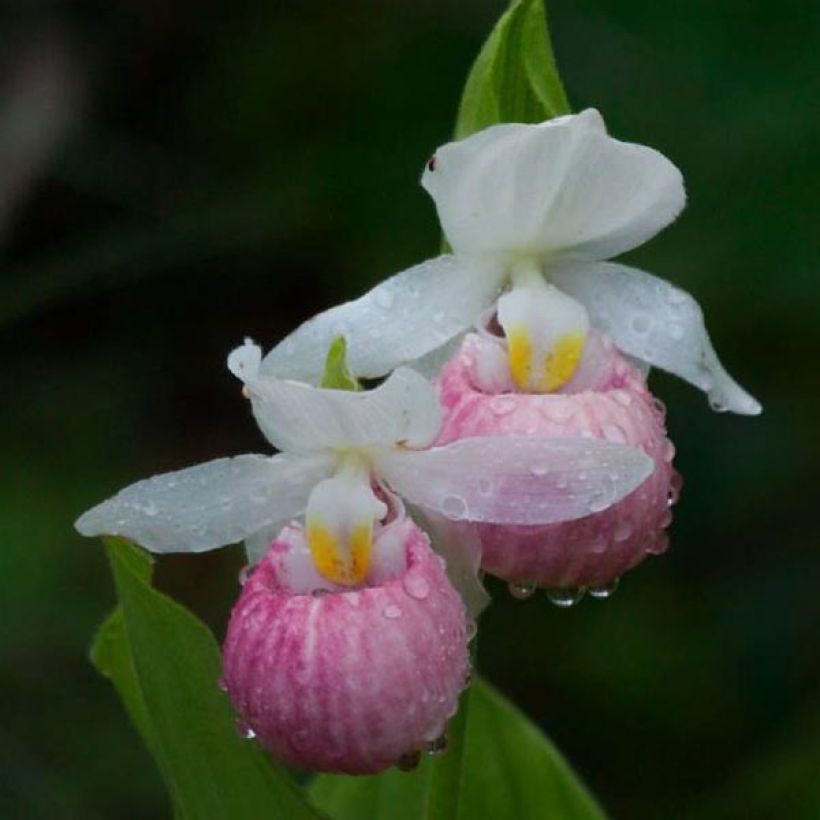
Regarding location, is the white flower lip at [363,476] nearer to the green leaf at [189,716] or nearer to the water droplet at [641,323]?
the green leaf at [189,716]

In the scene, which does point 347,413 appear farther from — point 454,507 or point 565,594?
point 565,594

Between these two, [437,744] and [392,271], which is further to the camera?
[392,271]

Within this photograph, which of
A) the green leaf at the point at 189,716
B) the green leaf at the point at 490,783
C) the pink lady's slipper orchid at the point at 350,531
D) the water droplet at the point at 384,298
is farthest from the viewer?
the green leaf at the point at 490,783

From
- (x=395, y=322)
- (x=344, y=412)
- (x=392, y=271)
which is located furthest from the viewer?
(x=392, y=271)

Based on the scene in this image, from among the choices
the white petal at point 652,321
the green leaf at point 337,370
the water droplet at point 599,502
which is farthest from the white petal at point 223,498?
the white petal at point 652,321

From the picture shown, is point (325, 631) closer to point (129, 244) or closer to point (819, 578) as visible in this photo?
point (819, 578)

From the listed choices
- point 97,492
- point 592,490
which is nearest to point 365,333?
point 592,490

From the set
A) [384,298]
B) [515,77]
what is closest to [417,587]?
[384,298]
